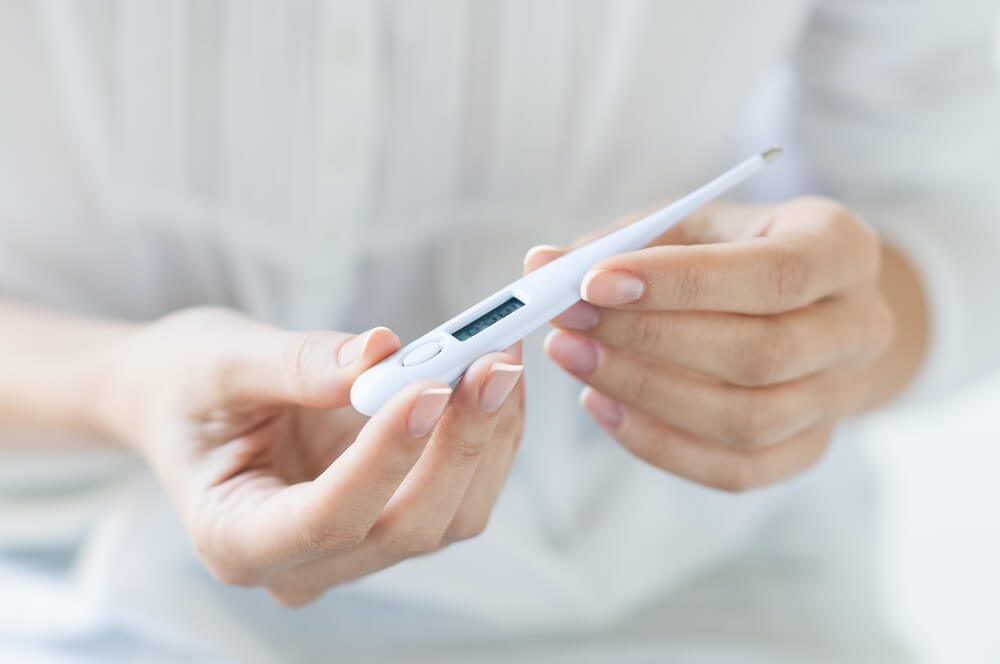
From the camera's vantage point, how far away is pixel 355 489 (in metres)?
0.27

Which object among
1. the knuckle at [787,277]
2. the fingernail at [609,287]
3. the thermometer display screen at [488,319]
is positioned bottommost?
the knuckle at [787,277]

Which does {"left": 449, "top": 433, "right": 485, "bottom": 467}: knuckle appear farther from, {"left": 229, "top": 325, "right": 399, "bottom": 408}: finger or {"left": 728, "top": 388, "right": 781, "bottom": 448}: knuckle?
{"left": 728, "top": 388, "right": 781, "bottom": 448}: knuckle

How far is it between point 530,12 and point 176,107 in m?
0.18

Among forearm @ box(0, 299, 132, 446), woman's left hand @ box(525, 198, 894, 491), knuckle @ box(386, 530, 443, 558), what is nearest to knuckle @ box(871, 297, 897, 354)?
woman's left hand @ box(525, 198, 894, 491)

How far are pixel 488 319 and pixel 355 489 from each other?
0.22ft

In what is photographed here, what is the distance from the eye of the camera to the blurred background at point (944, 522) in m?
0.59

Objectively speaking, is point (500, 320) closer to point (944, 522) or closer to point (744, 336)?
point (744, 336)

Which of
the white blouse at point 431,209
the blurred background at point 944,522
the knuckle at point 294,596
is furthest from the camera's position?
the blurred background at point 944,522

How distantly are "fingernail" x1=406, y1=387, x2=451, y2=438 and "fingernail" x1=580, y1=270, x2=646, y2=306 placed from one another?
7cm

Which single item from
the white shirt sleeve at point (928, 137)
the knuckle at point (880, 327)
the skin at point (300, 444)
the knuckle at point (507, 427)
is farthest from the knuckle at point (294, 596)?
the white shirt sleeve at point (928, 137)

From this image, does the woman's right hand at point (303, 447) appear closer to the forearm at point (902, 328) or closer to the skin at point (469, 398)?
the skin at point (469, 398)

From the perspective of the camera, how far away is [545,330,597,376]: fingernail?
0.35 meters

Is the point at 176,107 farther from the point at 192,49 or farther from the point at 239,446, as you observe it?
the point at 239,446

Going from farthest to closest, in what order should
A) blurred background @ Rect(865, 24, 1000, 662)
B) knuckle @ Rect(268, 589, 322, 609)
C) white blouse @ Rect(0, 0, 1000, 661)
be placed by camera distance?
blurred background @ Rect(865, 24, 1000, 662)
white blouse @ Rect(0, 0, 1000, 661)
knuckle @ Rect(268, 589, 322, 609)
